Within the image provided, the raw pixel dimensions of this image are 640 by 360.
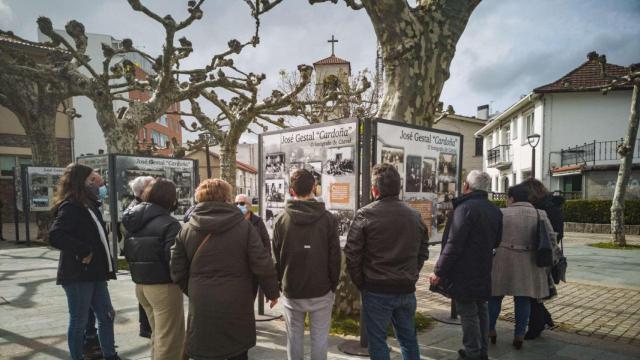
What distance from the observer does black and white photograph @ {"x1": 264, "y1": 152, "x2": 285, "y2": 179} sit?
4898 mm

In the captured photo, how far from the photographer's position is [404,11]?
190 inches

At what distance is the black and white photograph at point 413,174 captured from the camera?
445 centimetres

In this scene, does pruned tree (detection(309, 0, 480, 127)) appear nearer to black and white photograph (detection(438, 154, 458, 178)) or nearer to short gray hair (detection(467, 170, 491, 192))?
black and white photograph (detection(438, 154, 458, 178))

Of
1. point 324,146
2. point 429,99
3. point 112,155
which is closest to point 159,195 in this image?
point 324,146

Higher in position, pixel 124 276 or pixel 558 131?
pixel 558 131

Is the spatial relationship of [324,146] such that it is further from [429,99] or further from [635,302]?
[635,302]

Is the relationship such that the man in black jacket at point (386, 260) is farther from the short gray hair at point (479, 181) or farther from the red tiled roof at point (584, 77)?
the red tiled roof at point (584, 77)

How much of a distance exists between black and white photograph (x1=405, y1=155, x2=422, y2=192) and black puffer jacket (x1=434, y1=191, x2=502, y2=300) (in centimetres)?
105

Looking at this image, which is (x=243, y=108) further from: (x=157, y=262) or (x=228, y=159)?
(x=157, y=262)

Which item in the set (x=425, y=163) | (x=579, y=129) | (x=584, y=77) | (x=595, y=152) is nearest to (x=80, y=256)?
(x=425, y=163)

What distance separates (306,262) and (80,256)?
2.00 meters

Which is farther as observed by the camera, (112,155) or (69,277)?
(112,155)

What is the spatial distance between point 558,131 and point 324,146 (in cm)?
2309

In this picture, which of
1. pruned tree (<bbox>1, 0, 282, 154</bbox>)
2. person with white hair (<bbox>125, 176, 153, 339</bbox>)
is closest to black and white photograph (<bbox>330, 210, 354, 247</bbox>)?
person with white hair (<bbox>125, 176, 153, 339</bbox>)
